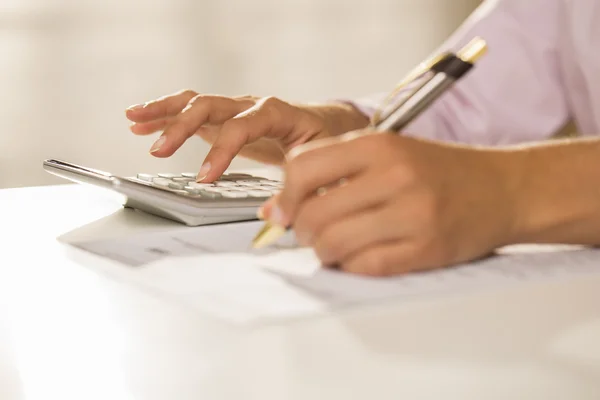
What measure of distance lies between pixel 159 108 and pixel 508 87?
48 cm

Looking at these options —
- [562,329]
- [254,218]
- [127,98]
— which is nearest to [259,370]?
[562,329]

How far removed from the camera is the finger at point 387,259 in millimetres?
373

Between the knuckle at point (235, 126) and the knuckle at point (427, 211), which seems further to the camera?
the knuckle at point (235, 126)

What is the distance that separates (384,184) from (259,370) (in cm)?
13

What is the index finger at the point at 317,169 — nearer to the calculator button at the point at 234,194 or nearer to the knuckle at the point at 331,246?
the knuckle at the point at 331,246

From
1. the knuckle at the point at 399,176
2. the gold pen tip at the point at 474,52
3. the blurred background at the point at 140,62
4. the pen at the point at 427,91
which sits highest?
the gold pen tip at the point at 474,52

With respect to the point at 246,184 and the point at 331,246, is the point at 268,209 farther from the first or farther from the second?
the point at 246,184

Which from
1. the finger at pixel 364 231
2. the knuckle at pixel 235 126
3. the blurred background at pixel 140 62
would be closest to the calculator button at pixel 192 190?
the knuckle at pixel 235 126

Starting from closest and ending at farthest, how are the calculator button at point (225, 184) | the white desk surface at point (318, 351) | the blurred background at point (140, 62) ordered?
the white desk surface at point (318, 351)
the calculator button at point (225, 184)
the blurred background at point (140, 62)

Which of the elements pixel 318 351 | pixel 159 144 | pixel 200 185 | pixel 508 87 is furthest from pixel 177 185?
pixel 508 87

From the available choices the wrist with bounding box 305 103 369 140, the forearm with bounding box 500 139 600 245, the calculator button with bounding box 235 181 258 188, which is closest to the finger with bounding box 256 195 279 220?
the forearm with bounding box 500 139 600 245

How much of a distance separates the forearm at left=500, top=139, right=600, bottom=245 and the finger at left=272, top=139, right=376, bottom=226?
90mm

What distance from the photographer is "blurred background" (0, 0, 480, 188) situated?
1.95m

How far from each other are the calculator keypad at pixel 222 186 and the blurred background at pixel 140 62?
4.49 ft
